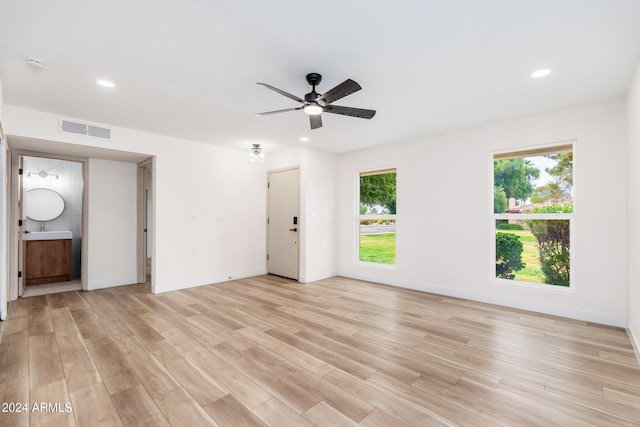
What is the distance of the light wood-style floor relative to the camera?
5.96ft

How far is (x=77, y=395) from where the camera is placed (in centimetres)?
198

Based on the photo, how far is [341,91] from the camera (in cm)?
244

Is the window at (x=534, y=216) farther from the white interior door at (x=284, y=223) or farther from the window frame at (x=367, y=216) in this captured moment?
the white interior door at (x=284, y=223)

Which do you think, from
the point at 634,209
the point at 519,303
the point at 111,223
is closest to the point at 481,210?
the point at 519,303

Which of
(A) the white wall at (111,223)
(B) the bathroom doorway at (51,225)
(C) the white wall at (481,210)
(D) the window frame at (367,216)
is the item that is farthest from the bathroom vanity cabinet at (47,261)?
(D) the window frame at (367,216)

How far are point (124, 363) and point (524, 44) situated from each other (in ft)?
13.5

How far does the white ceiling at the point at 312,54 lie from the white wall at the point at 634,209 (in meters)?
0.29

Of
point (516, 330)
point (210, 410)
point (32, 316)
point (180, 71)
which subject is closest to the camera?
point (210, 410)

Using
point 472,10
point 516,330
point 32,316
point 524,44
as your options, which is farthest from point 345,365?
point 32,316

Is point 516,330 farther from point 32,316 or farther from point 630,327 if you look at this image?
point 32,316

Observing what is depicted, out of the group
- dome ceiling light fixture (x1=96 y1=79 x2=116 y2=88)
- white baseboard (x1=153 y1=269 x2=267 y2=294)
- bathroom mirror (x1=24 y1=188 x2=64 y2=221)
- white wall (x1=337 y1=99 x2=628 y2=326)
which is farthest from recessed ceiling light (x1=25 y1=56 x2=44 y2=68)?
white wall (x1=337 y1=99 x2=628 y2=326)

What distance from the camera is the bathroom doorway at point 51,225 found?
4.98 metres

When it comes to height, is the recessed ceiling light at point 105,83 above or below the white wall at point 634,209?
above

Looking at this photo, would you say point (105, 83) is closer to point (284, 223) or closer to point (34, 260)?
point (284, 223)
